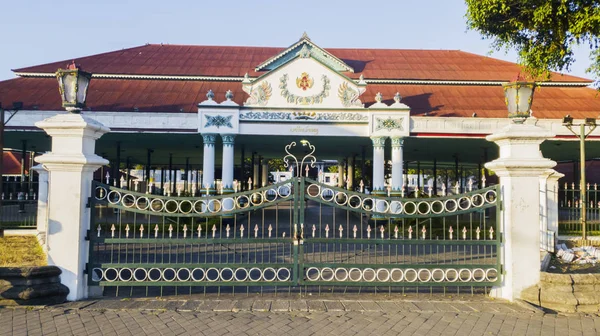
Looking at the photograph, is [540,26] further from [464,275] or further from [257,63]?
[257,63]

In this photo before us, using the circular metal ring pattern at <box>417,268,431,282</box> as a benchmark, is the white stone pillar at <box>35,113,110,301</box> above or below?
above

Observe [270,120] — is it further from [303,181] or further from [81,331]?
[81,331]

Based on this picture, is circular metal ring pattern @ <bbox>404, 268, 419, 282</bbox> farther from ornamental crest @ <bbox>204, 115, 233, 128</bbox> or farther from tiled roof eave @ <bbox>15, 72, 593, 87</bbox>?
tiled roof eave @ <bbox>15, 72, 593, 87</bbox>

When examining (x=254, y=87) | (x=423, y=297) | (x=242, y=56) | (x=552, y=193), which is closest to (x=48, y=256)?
(x=423, y=297)

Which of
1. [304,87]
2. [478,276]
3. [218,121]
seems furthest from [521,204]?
[218,121]

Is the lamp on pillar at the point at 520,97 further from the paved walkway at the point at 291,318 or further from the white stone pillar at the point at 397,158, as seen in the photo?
the white stone pillar at the point at 397,158

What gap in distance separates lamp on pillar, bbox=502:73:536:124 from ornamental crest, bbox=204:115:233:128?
982 cm

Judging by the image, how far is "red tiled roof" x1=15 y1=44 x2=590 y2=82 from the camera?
16094mm

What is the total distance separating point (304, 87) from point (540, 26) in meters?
7.01

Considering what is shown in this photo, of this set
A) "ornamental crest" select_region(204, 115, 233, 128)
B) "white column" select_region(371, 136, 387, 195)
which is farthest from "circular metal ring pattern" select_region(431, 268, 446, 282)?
"ornamental crest" select_region(204, 115, 233, 128)

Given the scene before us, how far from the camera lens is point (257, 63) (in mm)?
17625

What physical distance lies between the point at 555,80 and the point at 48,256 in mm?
17959

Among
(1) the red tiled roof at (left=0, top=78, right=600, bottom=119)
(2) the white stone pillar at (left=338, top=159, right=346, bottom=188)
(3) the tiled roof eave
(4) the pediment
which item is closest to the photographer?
(4) the pediment

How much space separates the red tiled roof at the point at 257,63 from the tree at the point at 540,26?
6.33 meters
